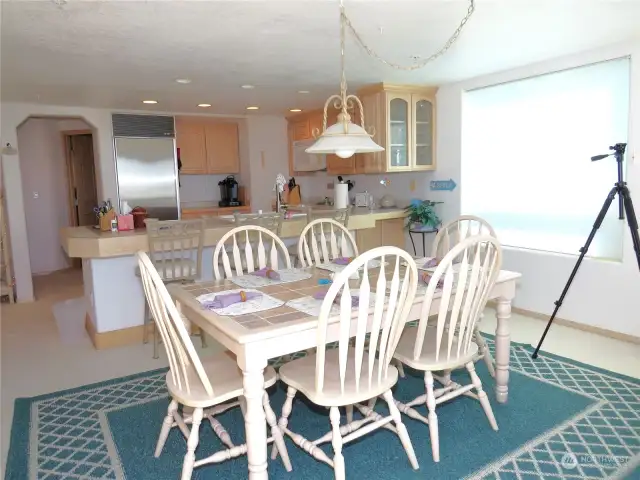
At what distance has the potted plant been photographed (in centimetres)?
459

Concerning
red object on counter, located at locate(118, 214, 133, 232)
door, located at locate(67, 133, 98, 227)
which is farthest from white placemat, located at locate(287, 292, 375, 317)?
door, located at locate(67, 133, 98, 227)

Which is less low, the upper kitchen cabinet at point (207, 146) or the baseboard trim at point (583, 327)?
the upper kitchen cabinet at point (207, 146)

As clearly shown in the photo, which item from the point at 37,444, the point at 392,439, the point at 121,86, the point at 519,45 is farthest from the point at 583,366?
the point at 121,86

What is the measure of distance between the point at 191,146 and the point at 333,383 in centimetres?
506

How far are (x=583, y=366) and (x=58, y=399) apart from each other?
3.15m

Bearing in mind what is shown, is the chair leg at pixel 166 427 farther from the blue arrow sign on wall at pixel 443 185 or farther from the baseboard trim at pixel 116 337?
the blue arrow sign on wall at pixel 443 185

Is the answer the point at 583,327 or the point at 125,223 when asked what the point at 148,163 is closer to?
the point at 125,223

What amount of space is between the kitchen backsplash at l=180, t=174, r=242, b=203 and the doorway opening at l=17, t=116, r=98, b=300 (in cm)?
123

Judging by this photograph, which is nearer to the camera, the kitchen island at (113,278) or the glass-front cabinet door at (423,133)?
the kitchen island at (113,278)

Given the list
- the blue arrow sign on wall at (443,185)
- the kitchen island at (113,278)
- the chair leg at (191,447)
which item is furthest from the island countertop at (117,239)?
the chair leg at (191,447)

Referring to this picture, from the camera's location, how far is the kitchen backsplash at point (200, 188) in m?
6.74

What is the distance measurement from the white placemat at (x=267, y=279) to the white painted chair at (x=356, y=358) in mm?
513

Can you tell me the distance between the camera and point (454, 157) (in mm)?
4578

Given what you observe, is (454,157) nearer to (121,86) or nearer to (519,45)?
(519,45)
